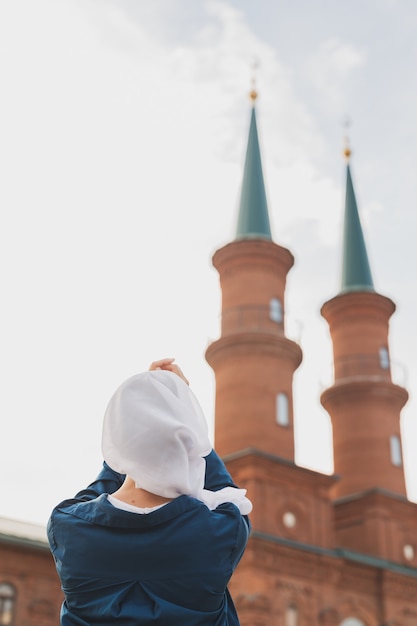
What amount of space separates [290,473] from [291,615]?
13.8 ft

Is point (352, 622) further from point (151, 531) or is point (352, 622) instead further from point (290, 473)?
point (151, 531)

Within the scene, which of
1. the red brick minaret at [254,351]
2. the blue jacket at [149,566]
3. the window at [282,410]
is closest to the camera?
the blue jacket at [149,566]

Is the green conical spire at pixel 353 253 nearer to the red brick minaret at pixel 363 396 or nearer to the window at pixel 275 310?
the red brick minaret at pixel 363 396

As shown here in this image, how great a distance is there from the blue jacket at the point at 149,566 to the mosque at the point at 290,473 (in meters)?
22.4

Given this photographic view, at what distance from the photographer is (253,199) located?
32750mm

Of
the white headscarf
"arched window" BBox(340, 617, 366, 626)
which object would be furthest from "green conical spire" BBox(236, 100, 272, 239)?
the white headscarf

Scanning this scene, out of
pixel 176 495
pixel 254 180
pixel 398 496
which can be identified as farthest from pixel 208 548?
pixel 254 180

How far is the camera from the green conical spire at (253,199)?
103ft

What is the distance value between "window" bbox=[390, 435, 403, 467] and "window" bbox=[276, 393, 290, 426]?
5.78 m

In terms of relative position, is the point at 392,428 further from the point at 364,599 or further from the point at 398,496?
the point at 364,599

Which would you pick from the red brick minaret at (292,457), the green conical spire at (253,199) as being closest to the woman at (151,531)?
the red brick minaret at (292,457)

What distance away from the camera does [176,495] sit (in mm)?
2277

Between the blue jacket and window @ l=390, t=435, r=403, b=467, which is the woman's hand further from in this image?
window @ l=390, t=435, r=403, b=467

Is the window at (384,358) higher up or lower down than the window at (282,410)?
higher up
